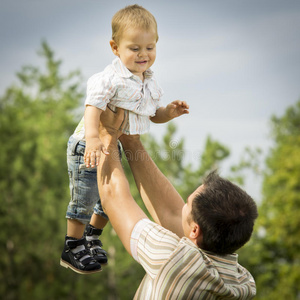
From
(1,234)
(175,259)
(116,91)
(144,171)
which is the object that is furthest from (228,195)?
(1,234)

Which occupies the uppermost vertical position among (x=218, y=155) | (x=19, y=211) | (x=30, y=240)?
(x=218, y=155)

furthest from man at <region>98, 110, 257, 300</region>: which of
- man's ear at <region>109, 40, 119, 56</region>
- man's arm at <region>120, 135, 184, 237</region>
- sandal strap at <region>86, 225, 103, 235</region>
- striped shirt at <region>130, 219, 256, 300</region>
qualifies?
man's ear at <region>109, 40, 119, 56</region>

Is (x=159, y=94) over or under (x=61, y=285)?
over

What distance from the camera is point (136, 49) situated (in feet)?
7.85

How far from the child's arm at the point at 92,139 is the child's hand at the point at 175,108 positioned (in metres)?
0.51

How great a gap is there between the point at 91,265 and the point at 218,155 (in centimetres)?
2379

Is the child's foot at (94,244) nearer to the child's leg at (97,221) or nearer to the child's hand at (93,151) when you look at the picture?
the child's leg at (97,221)

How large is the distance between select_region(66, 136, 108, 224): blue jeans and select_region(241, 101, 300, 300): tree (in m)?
19.2

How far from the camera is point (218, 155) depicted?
85.1 ft

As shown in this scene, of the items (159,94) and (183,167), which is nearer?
(159,94)

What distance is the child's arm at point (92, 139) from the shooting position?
2.13m

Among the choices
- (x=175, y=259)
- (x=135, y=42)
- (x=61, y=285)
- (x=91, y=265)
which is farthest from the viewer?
(x=61, y=285)

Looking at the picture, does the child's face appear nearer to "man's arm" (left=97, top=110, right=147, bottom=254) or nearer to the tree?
"man's arm" (left=97, top=110, right=147, bottom=254)

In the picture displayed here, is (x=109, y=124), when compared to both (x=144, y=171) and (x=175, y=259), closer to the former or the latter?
(x=144, y=171)
